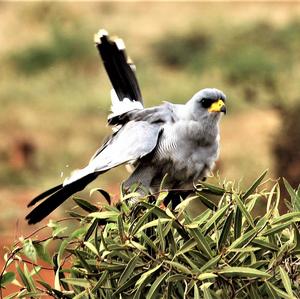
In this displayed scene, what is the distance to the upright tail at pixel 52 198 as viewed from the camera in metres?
4.68

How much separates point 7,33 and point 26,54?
3.47 meters

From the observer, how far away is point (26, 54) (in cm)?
2356

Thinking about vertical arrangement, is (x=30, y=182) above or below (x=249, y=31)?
below

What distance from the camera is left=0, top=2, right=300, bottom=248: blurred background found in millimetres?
14156

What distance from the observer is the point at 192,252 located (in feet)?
11.3

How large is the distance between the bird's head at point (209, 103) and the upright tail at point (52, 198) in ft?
2.27

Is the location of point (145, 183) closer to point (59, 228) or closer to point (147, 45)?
point (59, 228)

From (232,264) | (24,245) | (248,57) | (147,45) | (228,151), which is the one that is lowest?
(232,264)

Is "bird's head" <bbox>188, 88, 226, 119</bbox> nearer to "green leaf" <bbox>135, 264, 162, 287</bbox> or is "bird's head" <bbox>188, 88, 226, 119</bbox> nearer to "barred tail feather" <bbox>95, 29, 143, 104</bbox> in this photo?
"barred tail feather" <bbox>95, 29, 143, 104</bbox>

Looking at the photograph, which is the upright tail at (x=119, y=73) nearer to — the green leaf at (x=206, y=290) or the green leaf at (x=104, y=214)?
the green leaf at (x=104, y=214)

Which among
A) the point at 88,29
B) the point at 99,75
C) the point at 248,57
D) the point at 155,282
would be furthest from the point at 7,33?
the point at 155,282

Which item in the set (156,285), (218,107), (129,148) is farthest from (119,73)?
(156,285)

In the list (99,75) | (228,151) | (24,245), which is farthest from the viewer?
(99,75)

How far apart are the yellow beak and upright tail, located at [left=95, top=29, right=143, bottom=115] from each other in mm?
816
